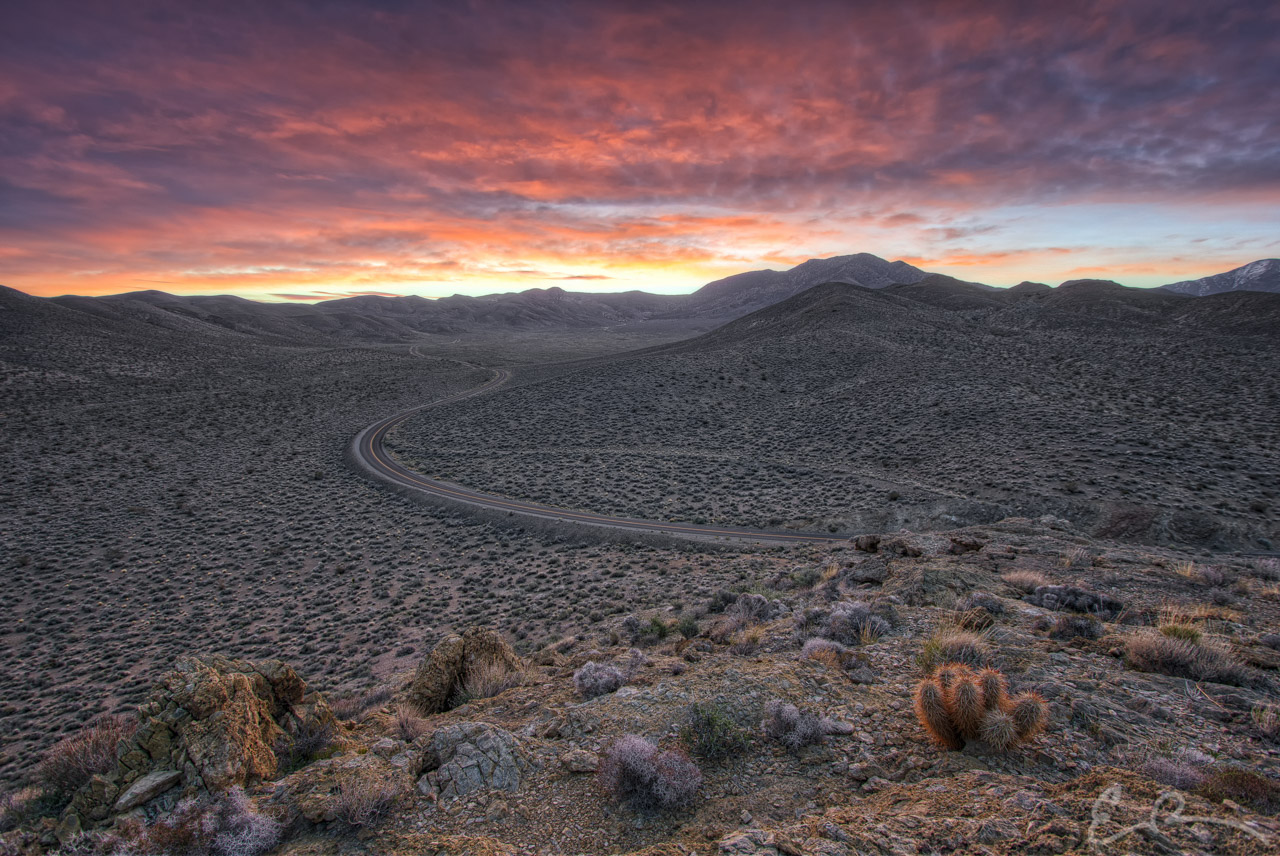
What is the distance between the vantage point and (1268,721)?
5.22 meters

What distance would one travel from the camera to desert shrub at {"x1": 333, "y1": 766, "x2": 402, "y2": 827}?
520 centimetres

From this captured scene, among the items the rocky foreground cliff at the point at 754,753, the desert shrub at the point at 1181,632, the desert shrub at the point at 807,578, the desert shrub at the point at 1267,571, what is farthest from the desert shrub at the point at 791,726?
the desert shrub at the point at 1267,571

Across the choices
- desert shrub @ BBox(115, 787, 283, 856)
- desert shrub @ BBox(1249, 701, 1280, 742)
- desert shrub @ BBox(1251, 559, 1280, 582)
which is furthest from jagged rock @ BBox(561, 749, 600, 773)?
desert shrub @ BBox(1251, 559, 1280, 582)

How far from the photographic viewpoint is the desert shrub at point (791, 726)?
598cm

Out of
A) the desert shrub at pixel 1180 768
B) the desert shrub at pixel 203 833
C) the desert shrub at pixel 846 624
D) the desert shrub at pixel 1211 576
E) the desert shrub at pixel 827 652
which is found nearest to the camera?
the desert shrub at pixel 1180 768

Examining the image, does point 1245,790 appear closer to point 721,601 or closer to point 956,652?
point 956,652

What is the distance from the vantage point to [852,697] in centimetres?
679

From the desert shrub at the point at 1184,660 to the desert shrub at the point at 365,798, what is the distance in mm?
9658

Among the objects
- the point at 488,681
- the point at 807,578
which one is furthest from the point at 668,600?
the point at 488,681

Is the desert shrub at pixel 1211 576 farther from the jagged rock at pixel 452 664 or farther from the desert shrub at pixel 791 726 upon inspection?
the jagged rock at pixel 452 664

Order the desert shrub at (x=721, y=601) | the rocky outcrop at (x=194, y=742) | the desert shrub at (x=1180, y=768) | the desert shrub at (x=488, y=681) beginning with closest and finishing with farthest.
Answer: the desert shrub at (x=1180, y=768) → the rocky outcrop at (x=194, y=742) → the desert shrub at (x=488, y=681) → the desert shrub at (x=721, y=601)

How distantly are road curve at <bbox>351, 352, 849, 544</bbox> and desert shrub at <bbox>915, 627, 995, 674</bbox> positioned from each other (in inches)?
573

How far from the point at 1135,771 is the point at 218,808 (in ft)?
30.2

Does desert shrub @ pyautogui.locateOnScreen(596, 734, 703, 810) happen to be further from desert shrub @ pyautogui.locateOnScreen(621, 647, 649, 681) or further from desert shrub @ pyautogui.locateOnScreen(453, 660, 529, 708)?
desert shrub @ pyautogui.locateOnScreen(453, 660, 529, 708)
